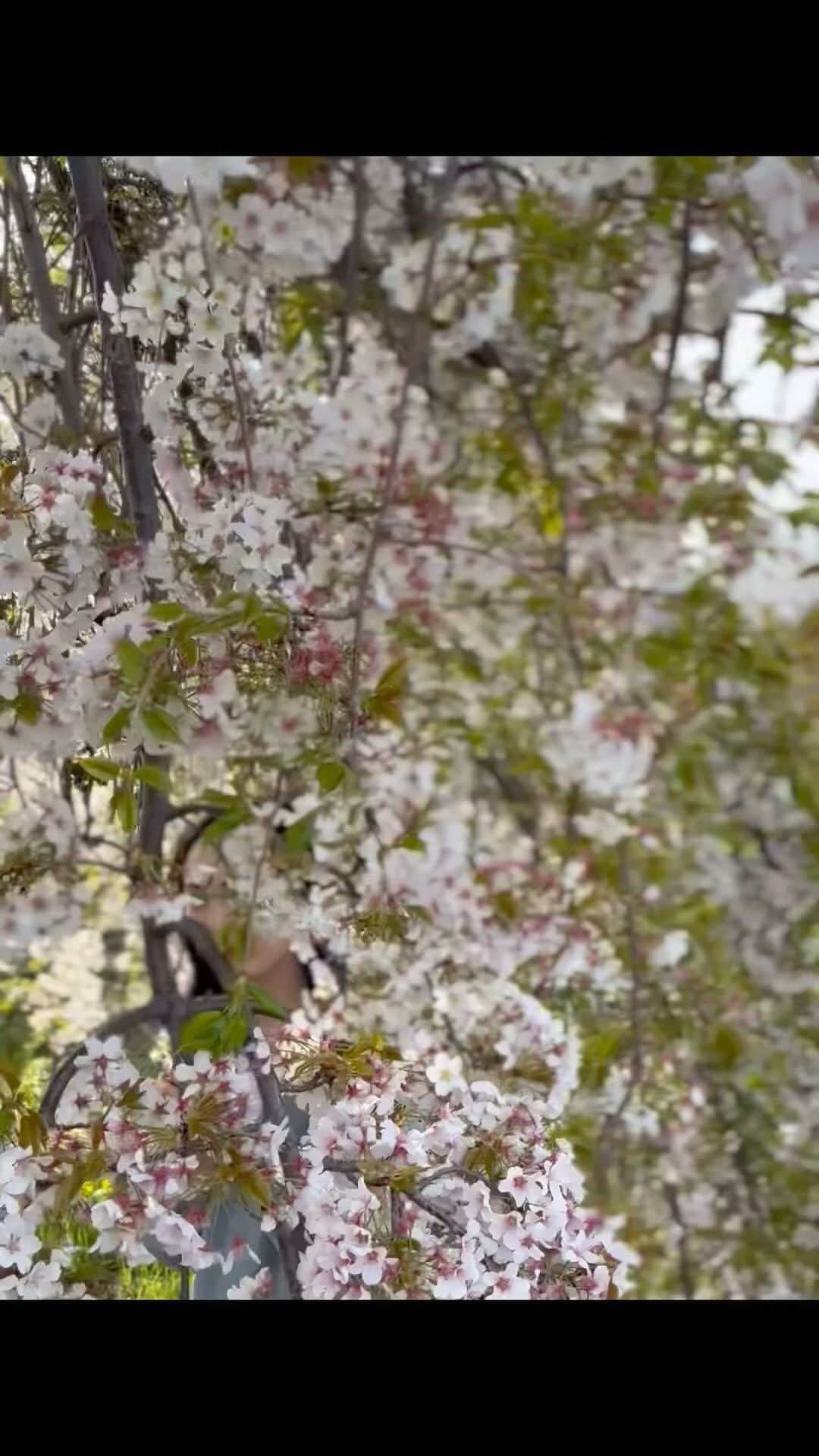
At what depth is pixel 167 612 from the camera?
2.42ft

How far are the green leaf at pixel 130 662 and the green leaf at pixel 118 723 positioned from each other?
0.02 m

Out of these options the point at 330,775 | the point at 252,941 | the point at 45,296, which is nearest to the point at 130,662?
the point at 330,775

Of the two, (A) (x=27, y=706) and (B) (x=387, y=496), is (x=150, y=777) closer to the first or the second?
(A) (x=27, y=706)

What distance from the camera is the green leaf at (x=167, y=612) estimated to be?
738mm

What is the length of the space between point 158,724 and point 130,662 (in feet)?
0.13

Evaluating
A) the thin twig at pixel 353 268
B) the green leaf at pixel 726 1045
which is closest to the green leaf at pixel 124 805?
the thin twig at pixel 353 268

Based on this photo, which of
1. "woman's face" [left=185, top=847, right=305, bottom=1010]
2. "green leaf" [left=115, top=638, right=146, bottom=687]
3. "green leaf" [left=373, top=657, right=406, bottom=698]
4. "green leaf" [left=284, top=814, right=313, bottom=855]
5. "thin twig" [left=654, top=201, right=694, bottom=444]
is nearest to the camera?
"green leaf" [left=115, top=638, right=146, bottom=687]

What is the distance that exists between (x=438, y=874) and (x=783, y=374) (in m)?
0.72

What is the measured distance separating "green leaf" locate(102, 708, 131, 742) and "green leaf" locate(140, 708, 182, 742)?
0.01m

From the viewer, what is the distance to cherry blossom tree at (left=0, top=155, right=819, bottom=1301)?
0.74 metres

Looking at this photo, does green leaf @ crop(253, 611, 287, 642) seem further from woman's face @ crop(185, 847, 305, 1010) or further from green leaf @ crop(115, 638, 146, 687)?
woman's face @ crop(185, 847, 305, 1010)

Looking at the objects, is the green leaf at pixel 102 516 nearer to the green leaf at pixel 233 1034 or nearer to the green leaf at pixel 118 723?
the green leaf at pixel 118 723

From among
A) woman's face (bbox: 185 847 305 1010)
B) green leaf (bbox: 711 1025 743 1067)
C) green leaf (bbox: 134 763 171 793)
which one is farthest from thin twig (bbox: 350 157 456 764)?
green leaf (bbox: 711 1025 743 1067)
